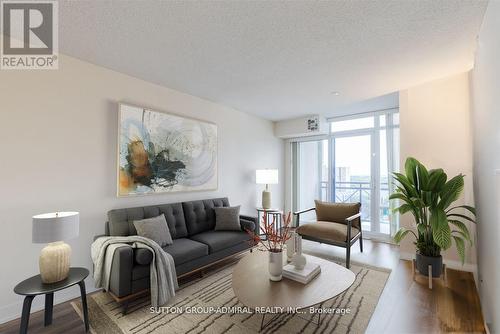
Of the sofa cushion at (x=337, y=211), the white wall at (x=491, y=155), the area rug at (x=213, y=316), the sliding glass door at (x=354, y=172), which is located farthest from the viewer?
the sliding glass door at (x=354, y=172)

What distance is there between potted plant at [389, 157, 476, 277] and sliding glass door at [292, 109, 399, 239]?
1.55 meters

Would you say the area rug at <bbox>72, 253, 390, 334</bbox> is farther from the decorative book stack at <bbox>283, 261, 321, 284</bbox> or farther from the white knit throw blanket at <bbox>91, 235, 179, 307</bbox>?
the decorative book stack at <bbox>283, 261, 321, 284</bbox>

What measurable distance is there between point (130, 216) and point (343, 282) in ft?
7.57

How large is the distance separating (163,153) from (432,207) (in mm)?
3392

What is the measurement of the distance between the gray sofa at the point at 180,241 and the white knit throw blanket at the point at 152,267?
0.07 meters

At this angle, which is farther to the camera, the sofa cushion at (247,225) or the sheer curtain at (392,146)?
the sheer curtain at (392,146)

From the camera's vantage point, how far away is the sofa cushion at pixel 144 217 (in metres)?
2.49

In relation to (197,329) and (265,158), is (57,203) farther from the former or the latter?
(265,158)

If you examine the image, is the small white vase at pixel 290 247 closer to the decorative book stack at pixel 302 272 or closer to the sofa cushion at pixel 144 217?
the decorative book stack at pixel 302 272

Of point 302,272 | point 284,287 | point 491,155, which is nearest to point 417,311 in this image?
point 302,272

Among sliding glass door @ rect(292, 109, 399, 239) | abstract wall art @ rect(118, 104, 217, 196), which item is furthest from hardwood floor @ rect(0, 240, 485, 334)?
sliding glass door @ rect(292, 109, 399, 239)

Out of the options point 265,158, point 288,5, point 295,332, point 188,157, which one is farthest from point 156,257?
point 265,158

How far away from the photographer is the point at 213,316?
2037 millimetres

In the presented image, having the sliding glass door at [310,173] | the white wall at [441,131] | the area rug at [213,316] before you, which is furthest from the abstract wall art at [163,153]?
the white wall at [441,131]
